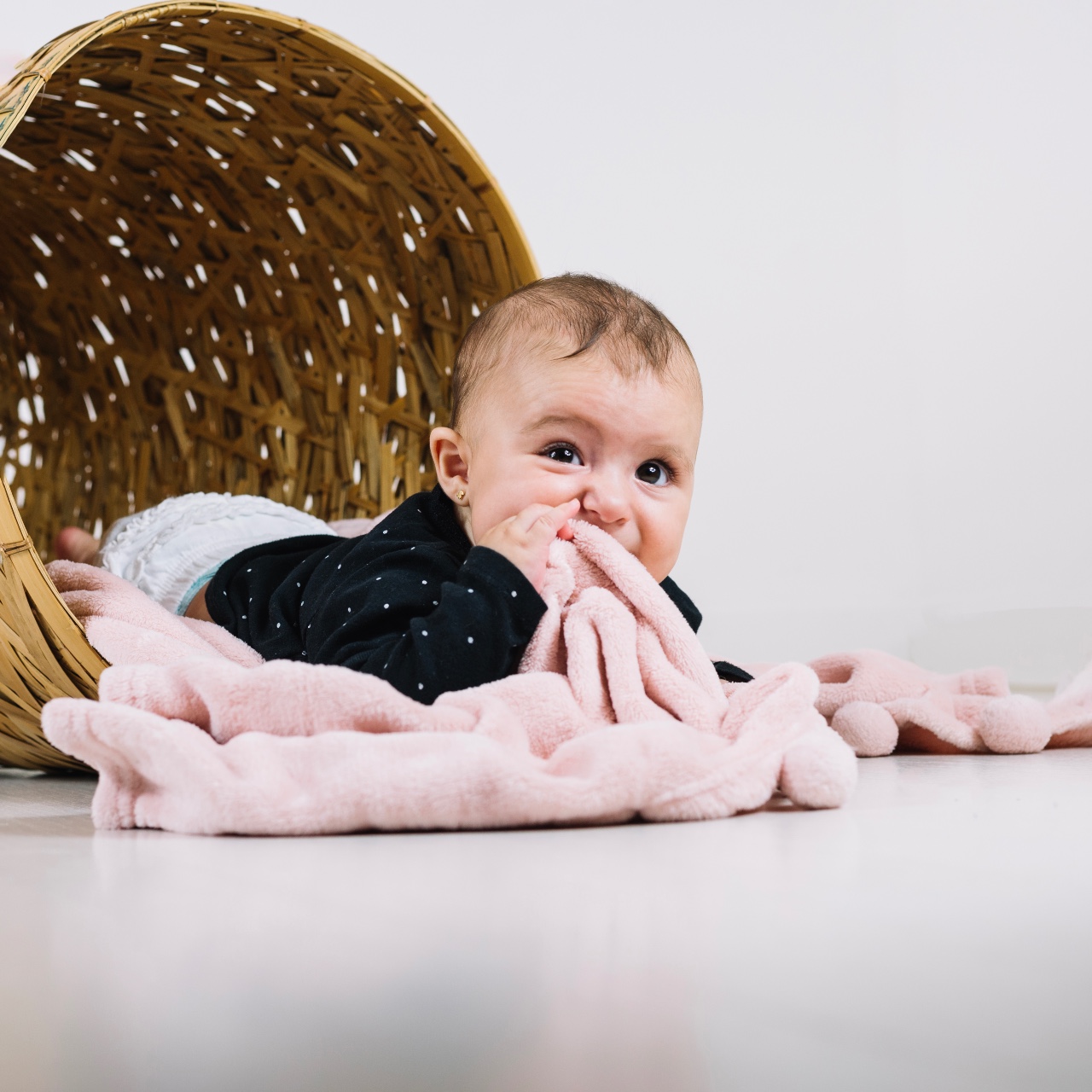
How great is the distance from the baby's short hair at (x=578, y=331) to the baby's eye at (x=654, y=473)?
0.25ft

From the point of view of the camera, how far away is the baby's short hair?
3.45 ft

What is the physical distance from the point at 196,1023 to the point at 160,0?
117 cm

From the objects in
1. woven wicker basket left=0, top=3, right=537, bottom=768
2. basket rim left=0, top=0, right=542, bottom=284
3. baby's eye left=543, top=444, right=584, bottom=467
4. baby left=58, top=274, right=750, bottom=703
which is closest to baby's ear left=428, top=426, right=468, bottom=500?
baby left=58, top=274, right=750, bottom=703

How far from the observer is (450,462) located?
1.16 metres

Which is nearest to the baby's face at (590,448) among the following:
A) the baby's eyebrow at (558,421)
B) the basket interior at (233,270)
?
the baby's eyebrow at (558,421)

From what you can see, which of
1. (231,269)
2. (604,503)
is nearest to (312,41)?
(231,269)

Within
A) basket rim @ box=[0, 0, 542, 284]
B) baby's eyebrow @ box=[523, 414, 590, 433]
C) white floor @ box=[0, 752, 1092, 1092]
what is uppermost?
basket rim @ box=[0, 0, 542, 284]

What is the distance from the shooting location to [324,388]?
190cm

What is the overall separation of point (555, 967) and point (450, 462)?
73 cm

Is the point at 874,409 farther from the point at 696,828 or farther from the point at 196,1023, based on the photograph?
the point at 196,1023

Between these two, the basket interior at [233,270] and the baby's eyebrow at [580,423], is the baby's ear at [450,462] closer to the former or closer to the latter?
the baby's eyebrow at [580,423]

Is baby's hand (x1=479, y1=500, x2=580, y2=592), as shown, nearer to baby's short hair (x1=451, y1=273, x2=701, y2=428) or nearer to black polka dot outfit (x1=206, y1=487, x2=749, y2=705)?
black polka dot outfit (x1=206, y1=487, x2=749, y2=705)

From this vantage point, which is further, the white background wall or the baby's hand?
the white background wall

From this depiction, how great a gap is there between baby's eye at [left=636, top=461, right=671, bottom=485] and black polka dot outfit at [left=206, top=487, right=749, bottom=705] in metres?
0.18
